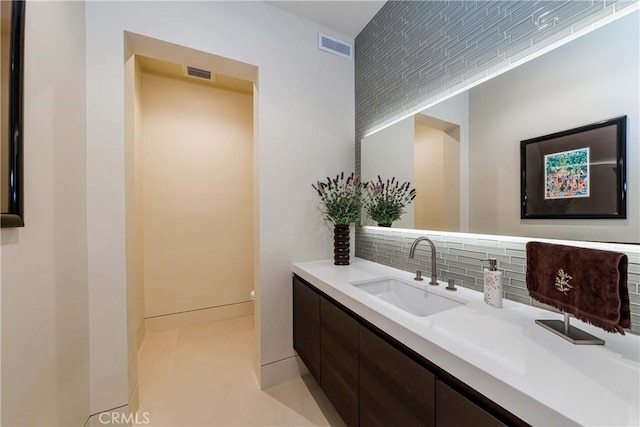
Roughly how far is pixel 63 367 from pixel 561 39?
253 centimetres

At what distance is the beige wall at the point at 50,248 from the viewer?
82cm

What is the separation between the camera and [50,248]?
3.34 ft

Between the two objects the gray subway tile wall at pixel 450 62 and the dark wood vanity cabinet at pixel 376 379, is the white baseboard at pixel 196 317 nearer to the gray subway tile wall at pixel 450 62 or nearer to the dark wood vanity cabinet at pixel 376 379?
the dark wood vanity cabinet at pixel 376 379

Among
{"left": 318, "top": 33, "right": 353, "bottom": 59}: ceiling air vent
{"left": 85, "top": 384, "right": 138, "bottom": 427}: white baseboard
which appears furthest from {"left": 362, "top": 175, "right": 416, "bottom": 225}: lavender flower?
{"left": 85, "top": 384, "right": 138, "bottom": 427}: white baseboard

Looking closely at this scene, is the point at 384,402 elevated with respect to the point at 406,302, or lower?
lower

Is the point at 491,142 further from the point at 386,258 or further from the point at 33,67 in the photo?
the point at 33,67

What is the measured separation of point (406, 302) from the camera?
1.37 m

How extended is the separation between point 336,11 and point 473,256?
77.5 inches

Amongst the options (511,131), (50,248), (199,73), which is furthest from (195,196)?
(511,131)

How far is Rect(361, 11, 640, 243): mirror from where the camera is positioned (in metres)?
0.82

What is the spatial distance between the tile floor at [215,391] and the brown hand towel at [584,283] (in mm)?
1383

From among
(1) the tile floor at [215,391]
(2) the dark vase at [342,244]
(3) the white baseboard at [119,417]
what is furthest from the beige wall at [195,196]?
(2) the dark vase at [342,244]

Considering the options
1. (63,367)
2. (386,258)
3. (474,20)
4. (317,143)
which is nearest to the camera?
(63,367)

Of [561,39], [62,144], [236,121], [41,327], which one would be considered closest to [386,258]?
[561,39]
